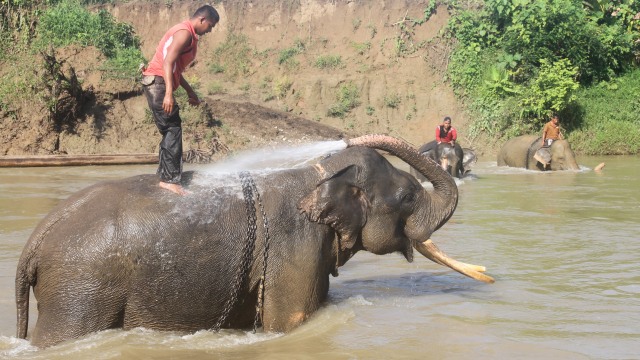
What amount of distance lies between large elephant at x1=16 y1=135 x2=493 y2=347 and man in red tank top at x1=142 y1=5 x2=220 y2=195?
0.44 ft

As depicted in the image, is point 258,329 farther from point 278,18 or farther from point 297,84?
point 278,18

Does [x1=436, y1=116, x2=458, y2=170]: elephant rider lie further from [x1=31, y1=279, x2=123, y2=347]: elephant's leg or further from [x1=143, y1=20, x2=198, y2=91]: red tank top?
[x1=31, y1=279, x2=123, y2=347]: elephant's leg

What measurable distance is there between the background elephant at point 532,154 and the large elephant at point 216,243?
15339mm

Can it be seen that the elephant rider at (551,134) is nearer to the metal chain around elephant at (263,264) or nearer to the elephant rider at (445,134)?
the elephant rider at (445,134)

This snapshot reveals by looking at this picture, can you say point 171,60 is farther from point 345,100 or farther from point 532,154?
point 345,100

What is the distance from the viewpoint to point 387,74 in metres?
30.5

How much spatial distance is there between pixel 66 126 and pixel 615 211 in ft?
50.4

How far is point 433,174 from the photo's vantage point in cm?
612

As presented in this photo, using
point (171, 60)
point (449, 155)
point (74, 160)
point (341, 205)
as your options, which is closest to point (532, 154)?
point (449, 155)

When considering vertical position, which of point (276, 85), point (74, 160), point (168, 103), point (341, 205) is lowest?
point (74, 160)

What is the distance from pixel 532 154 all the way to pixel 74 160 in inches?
440

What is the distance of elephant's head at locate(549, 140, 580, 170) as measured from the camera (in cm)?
2042

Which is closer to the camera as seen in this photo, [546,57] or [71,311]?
[71,311]

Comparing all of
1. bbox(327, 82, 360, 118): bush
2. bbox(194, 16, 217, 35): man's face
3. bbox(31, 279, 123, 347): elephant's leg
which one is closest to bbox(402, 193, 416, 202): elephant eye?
bbox(194, 16, 217, 35): man's face
